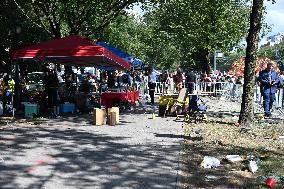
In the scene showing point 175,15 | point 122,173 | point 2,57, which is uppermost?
point 175,15

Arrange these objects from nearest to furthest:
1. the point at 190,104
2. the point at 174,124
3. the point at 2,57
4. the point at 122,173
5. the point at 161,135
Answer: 1. the point at 122,173
2. the point at 161,135
3. the point at 174,124
4. the point at 190,104
5. the point at 2,57

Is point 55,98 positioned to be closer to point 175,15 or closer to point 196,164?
point 196,164

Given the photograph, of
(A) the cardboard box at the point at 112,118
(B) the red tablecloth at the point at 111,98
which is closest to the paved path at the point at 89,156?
(A) the cardboard box at the point at 112,118

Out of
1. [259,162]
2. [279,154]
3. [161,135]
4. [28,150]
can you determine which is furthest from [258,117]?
[28,150]

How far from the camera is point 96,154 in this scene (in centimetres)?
959

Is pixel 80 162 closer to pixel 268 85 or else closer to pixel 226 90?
pixel 268 85

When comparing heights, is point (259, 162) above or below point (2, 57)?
below

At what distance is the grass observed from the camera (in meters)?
7.63

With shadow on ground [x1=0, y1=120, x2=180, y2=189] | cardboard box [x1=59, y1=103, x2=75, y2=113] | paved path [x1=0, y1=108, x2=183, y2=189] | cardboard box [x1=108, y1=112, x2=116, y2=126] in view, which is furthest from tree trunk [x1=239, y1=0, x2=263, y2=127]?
cardboard box [x1=59, y1=103, x2=75, y2=113]

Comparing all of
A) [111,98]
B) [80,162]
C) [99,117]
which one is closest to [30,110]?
[111,98]

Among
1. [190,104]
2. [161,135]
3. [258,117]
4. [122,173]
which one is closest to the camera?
[122,173]

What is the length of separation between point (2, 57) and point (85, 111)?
21.4 m

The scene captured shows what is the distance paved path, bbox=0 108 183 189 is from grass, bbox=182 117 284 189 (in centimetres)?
35

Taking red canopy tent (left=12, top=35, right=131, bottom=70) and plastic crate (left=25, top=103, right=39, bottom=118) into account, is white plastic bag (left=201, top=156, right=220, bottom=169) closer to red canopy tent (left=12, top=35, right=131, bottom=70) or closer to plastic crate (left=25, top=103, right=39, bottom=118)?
red canopy tent (left=12, top=35, right=131, bottom=70)
